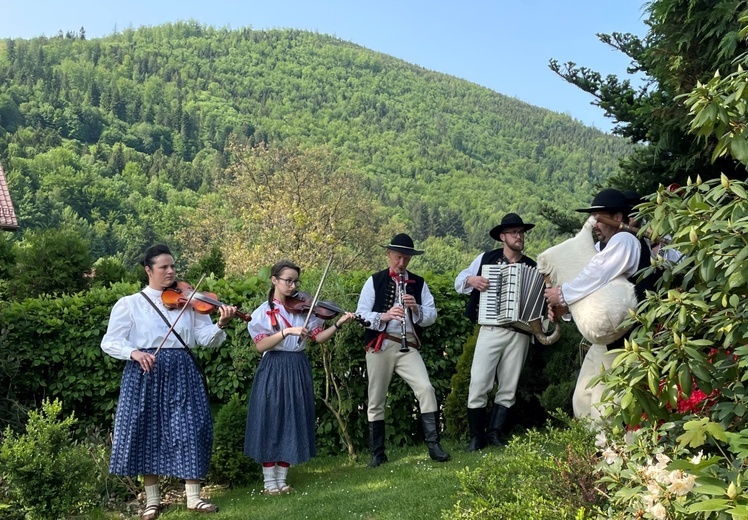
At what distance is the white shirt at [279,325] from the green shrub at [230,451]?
85 centimetres

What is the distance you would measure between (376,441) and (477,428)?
94cm

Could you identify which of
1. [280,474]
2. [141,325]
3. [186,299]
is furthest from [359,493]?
[141,325]

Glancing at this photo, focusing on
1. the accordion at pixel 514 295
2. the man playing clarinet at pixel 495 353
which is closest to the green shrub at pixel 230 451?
the man playing clarinet at pixel 495 353

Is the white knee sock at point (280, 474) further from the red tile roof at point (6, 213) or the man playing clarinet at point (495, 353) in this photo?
the red tile roof at point (6, 213)

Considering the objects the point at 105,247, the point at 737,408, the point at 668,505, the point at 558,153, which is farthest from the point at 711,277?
the point at 558,153

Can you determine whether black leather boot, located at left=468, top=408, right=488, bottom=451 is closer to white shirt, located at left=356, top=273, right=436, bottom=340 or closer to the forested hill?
white shirt, located at left=356, top=273, right=436, bottom=340

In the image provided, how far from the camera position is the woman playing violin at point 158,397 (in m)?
6.08

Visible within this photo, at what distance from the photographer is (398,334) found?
7297 mm

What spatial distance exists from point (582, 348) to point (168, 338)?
3182mm

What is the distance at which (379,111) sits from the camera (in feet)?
366

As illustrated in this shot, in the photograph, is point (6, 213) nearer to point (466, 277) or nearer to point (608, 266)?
point (466, 277)

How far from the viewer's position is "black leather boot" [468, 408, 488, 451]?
24.5 feet

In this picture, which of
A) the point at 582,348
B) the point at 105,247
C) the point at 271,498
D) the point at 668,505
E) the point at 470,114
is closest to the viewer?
the point at 668,505

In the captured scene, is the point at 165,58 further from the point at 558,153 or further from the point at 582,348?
the point at 582,348
